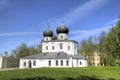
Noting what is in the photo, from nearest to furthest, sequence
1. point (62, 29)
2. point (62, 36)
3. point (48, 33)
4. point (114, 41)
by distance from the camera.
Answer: point (114, 41) → point (62, 36) → point (62, 29) → point (48, 33)

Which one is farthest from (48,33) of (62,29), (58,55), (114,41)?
(114,41)

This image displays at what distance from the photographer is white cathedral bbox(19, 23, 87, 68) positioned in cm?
5681

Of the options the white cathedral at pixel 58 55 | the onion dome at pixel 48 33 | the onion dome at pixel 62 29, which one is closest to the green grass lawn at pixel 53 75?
the white cathedral at pixel 58 55

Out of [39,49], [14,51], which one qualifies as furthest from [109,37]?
[14,51]

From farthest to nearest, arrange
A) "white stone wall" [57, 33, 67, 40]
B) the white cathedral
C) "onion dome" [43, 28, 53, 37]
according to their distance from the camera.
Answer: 1. "onion dome" [43, 28, 53, 37]
2. "white stone wall" [57, 33, 67, 40]
3. the white cathedral

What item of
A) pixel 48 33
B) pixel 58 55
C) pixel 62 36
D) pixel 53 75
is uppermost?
pixel 48 33

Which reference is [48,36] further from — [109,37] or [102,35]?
[109,37]

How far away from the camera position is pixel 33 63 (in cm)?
5944

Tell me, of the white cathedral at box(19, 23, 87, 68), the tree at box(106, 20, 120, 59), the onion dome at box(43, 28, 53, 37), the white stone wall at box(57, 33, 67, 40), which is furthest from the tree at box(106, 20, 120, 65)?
the onion dome at box(43, 28, 53, 37)

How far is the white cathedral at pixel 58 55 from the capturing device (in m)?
56.8

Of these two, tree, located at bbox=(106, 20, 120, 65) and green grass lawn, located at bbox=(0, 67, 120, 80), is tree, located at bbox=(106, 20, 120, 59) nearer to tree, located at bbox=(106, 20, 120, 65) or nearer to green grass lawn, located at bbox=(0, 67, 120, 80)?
tree, located at bbox=(106, 20, 120, 65)

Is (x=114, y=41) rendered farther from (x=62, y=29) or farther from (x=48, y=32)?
(x=48, y=32)

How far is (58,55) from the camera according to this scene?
5828 cm

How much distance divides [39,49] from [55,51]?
20.7 metres
